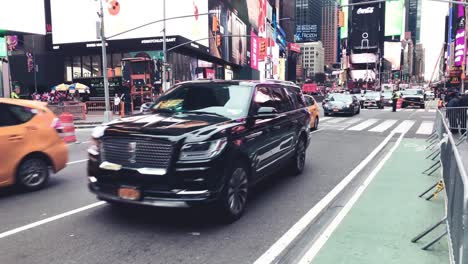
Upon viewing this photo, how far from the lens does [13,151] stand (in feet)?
21.6

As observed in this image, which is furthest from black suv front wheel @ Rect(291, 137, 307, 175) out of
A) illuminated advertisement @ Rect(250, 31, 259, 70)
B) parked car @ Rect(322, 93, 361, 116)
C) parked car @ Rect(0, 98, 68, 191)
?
illuminated advertisement @ Rect(250, 31, 259, 70)

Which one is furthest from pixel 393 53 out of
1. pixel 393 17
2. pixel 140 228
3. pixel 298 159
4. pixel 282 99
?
pixel 140 228

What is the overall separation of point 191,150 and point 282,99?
3233mm

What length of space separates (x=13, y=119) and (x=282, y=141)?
4.63 metres

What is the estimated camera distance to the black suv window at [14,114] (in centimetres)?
668

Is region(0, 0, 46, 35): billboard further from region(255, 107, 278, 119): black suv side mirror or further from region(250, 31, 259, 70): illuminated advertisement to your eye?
region(250, 31, 259, 70): illuminated advertisement

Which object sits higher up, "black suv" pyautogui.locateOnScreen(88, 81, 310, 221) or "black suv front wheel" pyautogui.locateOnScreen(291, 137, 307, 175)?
"black suv" pyautogui.locateOnScreen(88, 81, 310, 221)

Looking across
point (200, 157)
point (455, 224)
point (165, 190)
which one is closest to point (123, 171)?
point (165, 190)

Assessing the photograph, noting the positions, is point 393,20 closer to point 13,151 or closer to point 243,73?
point 243,73

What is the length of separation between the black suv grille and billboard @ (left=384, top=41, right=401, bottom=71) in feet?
648

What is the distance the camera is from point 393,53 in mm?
187875

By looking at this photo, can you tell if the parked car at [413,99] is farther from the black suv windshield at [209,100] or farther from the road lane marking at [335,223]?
the black suv windshield at [209,100]

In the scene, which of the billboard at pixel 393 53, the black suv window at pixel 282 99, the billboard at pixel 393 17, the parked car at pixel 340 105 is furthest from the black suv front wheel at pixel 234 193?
the billboard at pixel 393 53

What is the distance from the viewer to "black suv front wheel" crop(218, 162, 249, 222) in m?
5.17
